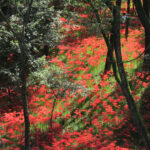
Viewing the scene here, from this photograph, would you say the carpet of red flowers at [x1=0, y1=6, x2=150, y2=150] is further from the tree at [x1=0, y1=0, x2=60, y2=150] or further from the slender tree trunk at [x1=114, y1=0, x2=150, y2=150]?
the slender tree trunk at [x1=114, y1=0, x2=150, y2=150]

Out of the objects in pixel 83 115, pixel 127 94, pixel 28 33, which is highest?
pixel 28 33

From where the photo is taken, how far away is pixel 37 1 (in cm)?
870

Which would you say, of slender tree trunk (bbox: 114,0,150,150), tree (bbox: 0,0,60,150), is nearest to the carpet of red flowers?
tree (bbox: 0,0,60,150)

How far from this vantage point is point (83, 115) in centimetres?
798

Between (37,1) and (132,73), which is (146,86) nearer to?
(132,73)

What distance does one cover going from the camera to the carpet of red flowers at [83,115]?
6.48 metres

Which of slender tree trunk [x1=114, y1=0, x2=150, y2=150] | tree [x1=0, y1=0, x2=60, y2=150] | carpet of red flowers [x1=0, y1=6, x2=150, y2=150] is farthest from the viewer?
tree [x1=0, y1=0, x2=60, y2=150]

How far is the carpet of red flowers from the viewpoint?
21.3 ft

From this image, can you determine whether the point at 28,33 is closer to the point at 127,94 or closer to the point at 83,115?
the point at 83,115

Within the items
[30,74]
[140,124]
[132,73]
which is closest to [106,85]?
[132,73]

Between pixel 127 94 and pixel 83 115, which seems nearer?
pixel 127 94

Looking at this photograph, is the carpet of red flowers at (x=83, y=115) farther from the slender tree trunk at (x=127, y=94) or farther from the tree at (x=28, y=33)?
the slender tree trunk at (x=127, y=94)

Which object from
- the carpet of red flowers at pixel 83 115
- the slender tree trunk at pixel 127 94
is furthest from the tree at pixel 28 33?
the slender tree trunk at pixel 127 94

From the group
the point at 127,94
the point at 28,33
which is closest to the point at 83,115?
the point at 127,94
